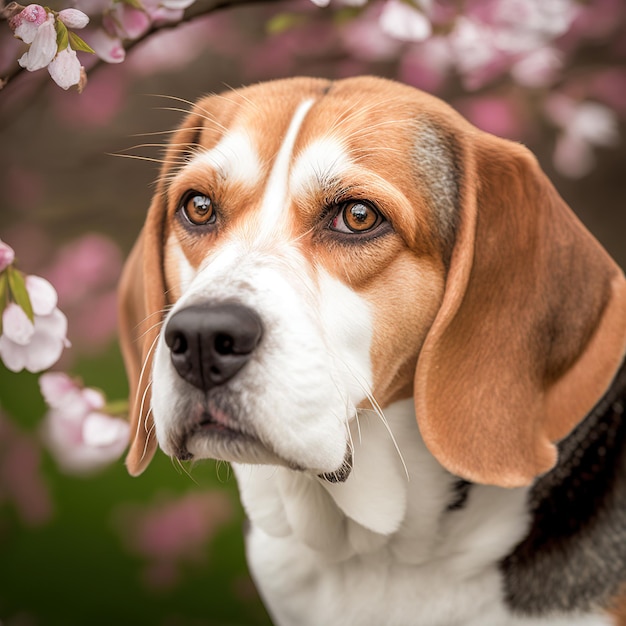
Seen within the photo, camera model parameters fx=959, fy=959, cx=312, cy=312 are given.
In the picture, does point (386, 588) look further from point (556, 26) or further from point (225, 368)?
point (556, 26)

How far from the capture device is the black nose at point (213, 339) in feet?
7.29

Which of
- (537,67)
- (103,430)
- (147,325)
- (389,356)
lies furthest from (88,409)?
(537,67)

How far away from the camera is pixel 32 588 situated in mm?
4465

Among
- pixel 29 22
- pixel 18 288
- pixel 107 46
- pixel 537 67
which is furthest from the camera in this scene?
pixel 537 67

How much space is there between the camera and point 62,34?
2.24 meters

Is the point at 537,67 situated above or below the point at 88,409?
above

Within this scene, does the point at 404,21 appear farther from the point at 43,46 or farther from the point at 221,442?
the point at 221,442

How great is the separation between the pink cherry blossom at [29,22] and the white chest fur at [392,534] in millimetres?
1356

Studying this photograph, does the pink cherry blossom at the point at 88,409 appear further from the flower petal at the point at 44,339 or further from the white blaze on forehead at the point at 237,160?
the white blaze on forehead at the point at 237,160

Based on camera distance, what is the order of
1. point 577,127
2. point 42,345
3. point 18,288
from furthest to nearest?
point 577,127 < point 42,345 < point 18,288

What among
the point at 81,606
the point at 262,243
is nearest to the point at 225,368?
the point at 262,243

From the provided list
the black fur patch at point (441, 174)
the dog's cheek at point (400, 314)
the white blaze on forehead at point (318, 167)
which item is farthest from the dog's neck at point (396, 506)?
the white blaze on forehead at point (318, 167)

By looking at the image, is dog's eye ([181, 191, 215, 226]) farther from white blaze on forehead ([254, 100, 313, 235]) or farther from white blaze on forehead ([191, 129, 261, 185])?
white blaze on forehead ([254, 100, 313, 235])

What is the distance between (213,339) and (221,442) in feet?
0.99
